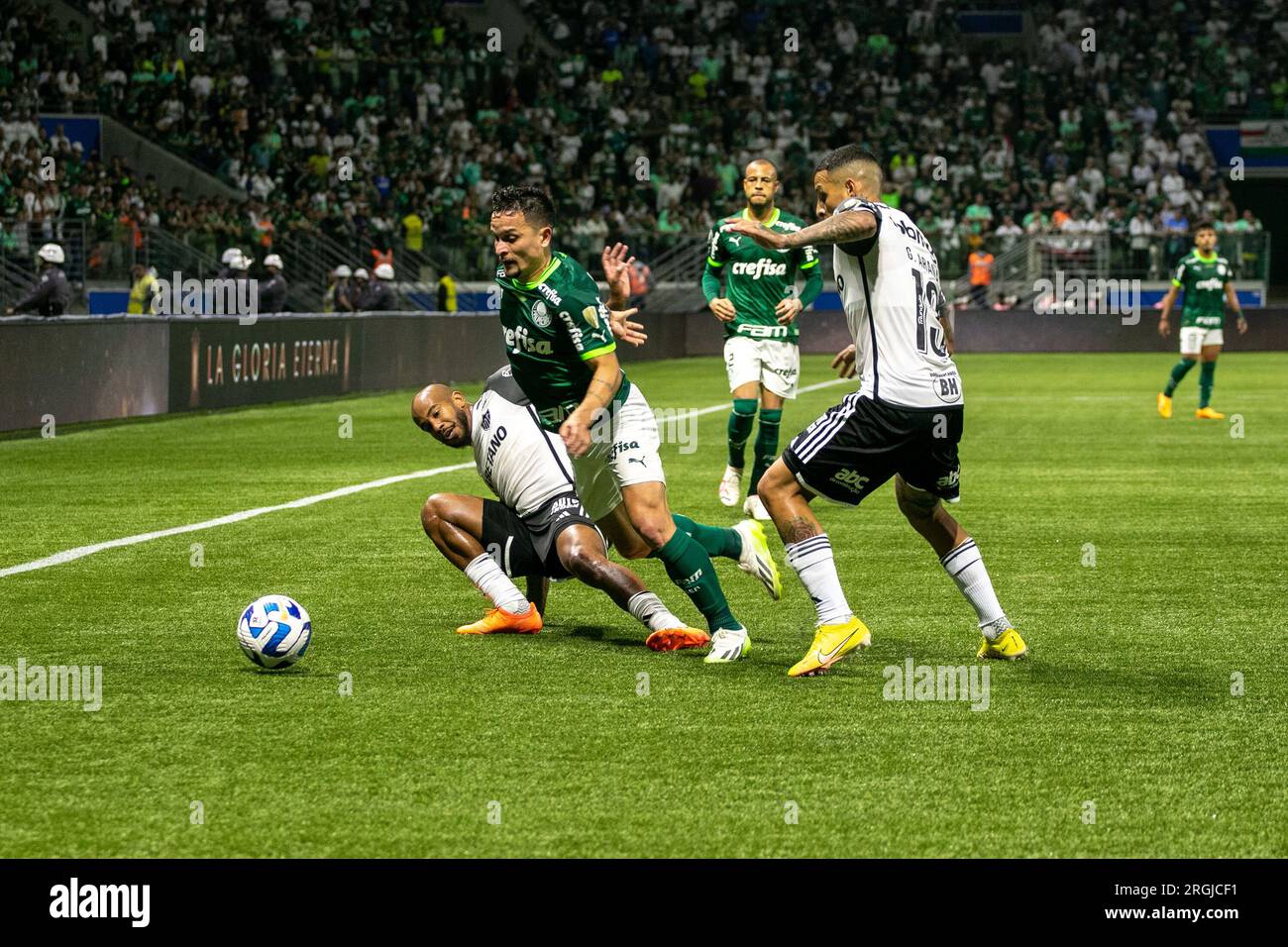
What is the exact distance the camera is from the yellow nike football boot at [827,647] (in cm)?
764

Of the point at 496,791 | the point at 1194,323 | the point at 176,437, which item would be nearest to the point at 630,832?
the point at 496,791

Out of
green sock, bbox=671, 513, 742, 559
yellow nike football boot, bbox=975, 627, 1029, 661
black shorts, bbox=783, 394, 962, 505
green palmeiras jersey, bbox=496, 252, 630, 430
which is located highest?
green palmeiras jersey, bbox=496, 252, 630, 430

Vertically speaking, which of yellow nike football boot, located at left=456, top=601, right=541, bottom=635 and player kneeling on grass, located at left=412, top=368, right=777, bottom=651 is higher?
player kneeling on grass, located at left=412, top=368, right=777, bottom=651

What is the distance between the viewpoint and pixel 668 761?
244 inches

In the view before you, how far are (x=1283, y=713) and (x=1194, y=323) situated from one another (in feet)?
58.4

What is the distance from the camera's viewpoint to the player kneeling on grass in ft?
27.2

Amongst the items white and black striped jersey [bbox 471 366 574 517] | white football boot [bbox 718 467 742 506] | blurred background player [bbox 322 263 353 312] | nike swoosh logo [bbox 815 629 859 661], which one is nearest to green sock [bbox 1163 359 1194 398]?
white football boot [bbox 718 467 742 506]

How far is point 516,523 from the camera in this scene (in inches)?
345

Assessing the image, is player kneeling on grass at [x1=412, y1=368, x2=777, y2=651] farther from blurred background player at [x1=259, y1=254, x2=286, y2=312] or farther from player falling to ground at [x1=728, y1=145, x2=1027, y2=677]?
blurred background player at [x1=259, y1=254, x2=286, y2=312]

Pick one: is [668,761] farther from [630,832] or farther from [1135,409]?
[1135,409]

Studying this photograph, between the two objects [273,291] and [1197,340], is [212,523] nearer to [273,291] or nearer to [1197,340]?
[1197,340]

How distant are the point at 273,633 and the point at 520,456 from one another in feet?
4.54

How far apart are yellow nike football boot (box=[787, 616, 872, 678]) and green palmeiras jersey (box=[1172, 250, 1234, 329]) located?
1738cm

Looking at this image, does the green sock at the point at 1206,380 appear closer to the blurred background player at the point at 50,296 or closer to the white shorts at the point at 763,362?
the white shorts at the point at 763,362
